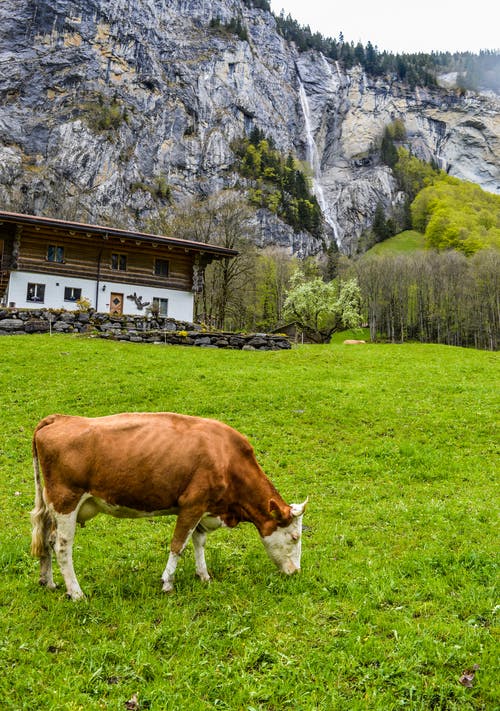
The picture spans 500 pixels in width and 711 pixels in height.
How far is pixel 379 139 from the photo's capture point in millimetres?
183875

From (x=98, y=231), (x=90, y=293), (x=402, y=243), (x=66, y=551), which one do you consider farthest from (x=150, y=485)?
(x=402, y=243)

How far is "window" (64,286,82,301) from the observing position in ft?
140

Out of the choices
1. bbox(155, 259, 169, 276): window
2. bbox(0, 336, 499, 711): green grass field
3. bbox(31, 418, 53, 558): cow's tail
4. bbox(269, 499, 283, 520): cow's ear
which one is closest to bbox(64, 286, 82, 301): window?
bbox(155, 259, 169, 276): window

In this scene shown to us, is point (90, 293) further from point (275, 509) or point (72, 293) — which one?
point (275, 509)

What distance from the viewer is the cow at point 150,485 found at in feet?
21.7

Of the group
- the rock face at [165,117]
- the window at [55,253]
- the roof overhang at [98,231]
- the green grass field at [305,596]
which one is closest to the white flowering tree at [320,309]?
the roof overhang at [98,231]

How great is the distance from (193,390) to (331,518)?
35.9 feet

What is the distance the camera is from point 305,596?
6.68m

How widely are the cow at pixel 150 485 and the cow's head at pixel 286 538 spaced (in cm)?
1

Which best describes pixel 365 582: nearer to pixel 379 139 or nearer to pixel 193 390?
pixel 193 390

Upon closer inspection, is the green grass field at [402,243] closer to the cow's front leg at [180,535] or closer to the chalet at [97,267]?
the chalet at [97,267]

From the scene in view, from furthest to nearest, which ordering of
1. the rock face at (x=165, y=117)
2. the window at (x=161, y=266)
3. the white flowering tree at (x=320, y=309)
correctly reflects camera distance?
the rock face at (x=165, y=117) → the white flowering tree at (x=320, y=309) → the window at (x=161, y=266)

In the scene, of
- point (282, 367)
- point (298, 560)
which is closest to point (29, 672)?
point (298, 560)

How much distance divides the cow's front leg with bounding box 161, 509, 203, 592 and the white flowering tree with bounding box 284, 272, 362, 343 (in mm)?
53900
